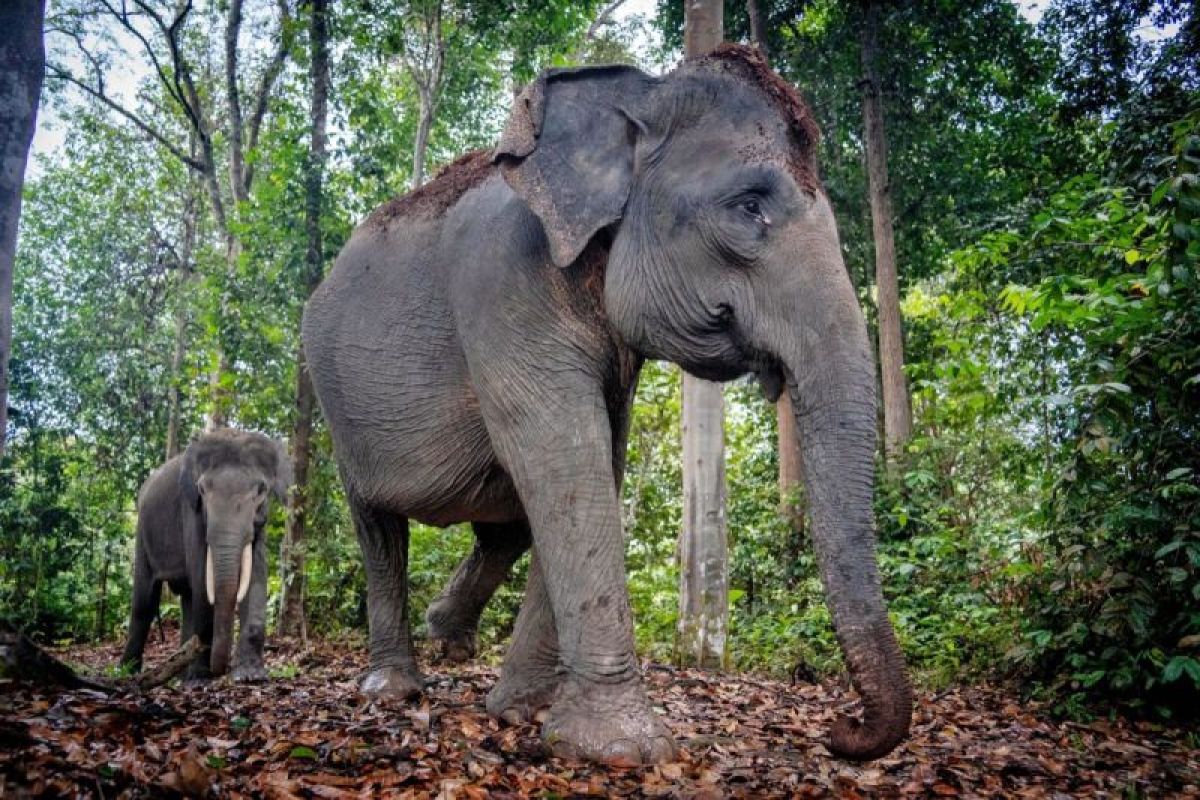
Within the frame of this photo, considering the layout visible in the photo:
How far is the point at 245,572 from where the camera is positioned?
7230 mm

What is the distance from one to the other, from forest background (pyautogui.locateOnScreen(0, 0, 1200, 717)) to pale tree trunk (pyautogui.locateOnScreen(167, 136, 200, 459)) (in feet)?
0.35

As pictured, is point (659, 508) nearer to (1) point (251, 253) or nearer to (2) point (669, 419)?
(2) point (669, 419)

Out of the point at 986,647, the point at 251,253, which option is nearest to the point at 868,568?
the point at 986,647

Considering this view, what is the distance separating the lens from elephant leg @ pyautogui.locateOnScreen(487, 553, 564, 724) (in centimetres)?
455

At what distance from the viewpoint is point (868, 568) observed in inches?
129

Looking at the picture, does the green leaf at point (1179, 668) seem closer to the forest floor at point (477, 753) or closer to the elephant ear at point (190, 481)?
the forest floor at point (477, 753)

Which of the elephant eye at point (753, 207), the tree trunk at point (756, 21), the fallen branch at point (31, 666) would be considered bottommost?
the fallen branch at point (31, 666)

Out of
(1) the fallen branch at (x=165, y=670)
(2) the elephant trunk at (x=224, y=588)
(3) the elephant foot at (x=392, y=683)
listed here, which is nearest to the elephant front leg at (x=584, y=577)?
(3) the elephant foot at (x=392, y=683)

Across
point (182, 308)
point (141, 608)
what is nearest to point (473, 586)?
point (141, 608)

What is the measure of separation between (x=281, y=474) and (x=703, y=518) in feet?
11.5

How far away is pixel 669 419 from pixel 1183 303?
8.97m

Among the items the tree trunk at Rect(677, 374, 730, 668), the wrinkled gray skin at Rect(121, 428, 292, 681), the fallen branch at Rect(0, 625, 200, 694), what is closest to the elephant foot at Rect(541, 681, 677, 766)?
the fallen branch at Rect(0, 625, 200, 694)

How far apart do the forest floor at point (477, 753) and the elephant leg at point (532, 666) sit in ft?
0.53

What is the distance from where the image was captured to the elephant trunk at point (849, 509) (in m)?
3.07
